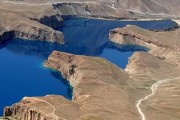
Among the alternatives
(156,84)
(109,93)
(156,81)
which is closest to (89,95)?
(109,93)

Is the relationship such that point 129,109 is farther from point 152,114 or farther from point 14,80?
point 14,80

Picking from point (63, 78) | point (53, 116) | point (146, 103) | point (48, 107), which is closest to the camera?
point (53, 116)

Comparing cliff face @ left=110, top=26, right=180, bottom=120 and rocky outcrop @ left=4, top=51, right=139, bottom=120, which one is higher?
rocky outcrop @ left=4, top=51, right=139, bottom=120

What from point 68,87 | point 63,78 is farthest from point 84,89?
point 63,78

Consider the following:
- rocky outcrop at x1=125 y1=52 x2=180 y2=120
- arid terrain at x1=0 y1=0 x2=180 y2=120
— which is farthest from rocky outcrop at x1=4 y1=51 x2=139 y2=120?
rocky outcrop at x1=125 y1=52 x2=180 y2=120

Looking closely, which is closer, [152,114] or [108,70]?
[152,114]

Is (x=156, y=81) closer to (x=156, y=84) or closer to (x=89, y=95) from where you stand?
(x=156, y=84)

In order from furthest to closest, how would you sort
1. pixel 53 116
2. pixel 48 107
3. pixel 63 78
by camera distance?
pixel 63 78
pixel 48 107
pixel 53 116

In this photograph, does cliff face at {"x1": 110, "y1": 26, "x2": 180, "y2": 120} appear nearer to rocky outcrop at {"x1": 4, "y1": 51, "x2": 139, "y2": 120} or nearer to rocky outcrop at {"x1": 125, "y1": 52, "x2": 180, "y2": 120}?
rocky outcrop at {"x1": 125, "y1": 52, "x2": 180, "y2": 120}
